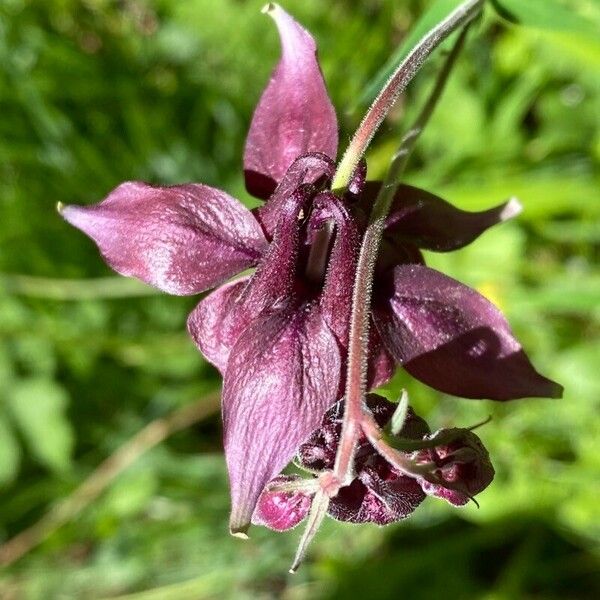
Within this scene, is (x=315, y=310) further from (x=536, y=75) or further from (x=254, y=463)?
(x=536, y=75)

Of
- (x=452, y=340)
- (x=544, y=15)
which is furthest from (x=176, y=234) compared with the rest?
(x=544, y=15)

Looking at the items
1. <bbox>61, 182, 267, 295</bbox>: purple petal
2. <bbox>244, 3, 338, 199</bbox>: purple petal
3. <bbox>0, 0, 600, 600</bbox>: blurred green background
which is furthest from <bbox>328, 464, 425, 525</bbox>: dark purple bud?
<bbox>0, 0, 600, 600</bbox>: blurred green background

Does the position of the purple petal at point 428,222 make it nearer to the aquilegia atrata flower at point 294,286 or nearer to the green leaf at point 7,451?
the aquilegia atrata flower at point 294,286

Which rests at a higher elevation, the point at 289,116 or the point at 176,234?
the point at 289,116

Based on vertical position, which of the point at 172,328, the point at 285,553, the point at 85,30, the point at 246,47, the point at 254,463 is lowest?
the point at 285,553

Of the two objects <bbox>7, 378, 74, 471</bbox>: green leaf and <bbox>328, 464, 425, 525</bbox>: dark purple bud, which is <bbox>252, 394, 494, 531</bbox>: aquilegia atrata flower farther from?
<bbox>7, 378, 74, 471</bbox>: green leaf

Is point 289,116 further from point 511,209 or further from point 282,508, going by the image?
point 282,508

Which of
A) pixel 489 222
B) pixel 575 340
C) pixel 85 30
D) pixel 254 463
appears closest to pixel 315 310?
pixel 254 463
